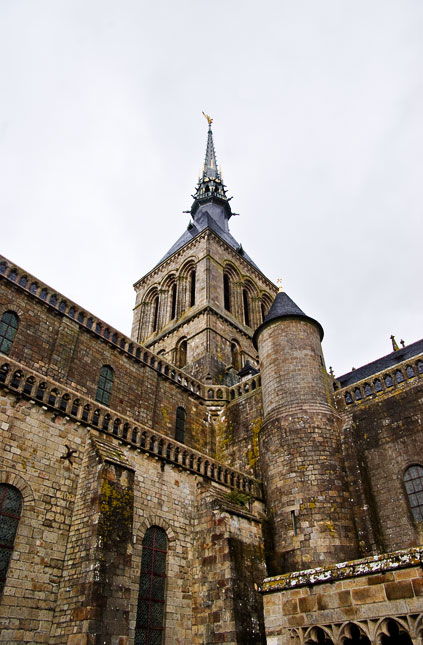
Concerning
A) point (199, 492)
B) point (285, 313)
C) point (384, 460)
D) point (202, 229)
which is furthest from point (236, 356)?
point (199, 492)

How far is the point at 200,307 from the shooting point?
87.6ft

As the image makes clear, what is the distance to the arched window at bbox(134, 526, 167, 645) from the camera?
1078 cm

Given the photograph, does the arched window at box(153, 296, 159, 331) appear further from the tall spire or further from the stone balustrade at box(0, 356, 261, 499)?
the stone balustrade at box(0, 356, 261, 499)

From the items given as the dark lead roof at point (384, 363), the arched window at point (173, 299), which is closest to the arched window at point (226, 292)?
the arched window at point (173, 299)

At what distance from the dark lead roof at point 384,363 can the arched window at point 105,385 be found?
33.8 feet

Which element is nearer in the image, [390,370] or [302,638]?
[302,638]

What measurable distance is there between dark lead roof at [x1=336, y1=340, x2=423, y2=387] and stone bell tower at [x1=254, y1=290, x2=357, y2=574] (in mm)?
3068

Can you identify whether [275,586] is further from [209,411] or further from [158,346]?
[158,346]

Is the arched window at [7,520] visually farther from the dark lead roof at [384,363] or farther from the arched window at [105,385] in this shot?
the dark lead roof at [384,363]

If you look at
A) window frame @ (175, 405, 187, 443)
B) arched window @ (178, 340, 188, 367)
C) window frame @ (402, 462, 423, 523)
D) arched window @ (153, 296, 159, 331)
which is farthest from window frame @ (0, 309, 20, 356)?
arched window @ (153, 296, 159, 331)

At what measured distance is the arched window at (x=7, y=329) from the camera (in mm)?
13922

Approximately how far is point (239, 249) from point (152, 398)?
18.3m

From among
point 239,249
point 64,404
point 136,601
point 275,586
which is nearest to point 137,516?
point 136,601

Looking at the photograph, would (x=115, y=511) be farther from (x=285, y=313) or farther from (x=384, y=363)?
(x=384, y=363)
